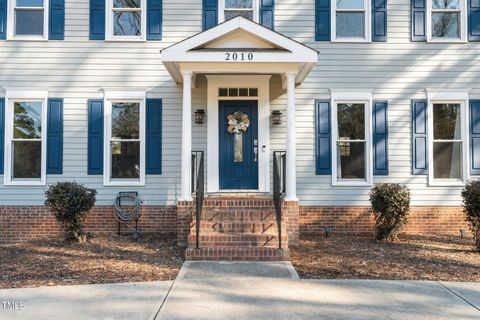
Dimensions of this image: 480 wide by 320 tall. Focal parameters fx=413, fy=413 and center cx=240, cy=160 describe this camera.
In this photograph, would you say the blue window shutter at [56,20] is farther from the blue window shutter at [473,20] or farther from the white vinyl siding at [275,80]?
the blue window shutter at [473,20]

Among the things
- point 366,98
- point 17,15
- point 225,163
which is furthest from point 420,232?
point 17,15

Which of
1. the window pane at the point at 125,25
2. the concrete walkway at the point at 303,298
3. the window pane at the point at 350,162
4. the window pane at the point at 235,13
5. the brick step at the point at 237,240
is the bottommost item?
the concrete walkway at the point at 303,298

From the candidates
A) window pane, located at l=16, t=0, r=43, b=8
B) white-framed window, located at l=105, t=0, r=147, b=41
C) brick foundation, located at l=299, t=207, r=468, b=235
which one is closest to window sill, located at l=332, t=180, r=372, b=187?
brick foundation, located at l=299, t=207, r=468, b=235

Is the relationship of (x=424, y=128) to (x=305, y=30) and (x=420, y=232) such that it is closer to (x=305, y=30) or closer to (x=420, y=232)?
(x=420, y=232)

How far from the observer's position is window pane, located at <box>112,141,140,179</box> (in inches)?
360

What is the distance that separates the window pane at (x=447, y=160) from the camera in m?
9.28

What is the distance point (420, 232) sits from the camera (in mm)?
9117

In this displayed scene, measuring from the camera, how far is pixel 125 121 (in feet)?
30.2

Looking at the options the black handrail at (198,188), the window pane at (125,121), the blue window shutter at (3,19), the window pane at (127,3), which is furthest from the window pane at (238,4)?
the blue window shutter at (3,19)

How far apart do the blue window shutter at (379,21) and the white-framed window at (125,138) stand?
212 inches

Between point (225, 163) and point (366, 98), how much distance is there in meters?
3.45

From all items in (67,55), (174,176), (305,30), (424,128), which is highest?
(305,30)

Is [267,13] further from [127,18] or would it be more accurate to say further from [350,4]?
[127,18]

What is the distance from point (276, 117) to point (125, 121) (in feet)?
11.0
